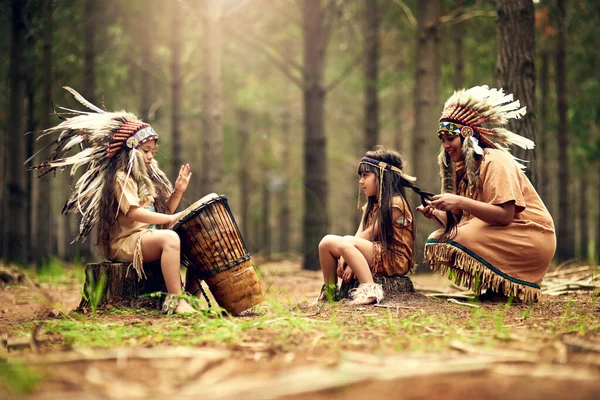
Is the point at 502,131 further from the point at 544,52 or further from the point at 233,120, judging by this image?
the point at 233,120

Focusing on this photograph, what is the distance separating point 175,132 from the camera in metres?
12.4

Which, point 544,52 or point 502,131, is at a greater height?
point 544,52

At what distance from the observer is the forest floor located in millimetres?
2158

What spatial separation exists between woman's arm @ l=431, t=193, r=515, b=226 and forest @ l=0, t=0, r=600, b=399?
757 millimetres

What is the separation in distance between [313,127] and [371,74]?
301cm

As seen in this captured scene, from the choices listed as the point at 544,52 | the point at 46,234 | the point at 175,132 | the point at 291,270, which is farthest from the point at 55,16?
the point at 544,52

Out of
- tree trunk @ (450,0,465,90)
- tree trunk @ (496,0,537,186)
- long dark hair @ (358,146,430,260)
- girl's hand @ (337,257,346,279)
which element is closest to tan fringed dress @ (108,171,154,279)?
girl's hand @ (337,257,346,279)

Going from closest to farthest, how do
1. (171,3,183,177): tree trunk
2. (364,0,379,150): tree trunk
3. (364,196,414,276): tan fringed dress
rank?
(364,196,414,276): tan fringed dress → (171,3,183,177): tree trunk → (364,0,379,150): tree trunk

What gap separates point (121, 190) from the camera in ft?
15.3

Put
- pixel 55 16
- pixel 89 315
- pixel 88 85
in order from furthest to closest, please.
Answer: pixel 55 16 < pixel 88 85 < pixel 89 315

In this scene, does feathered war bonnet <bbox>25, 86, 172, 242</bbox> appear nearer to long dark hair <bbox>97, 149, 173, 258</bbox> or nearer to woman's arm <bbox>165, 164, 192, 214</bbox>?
long dark hair <bbox>97, 149, 173, 258</bbox>

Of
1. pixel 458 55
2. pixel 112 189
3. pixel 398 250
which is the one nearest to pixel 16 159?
pixel 112 189

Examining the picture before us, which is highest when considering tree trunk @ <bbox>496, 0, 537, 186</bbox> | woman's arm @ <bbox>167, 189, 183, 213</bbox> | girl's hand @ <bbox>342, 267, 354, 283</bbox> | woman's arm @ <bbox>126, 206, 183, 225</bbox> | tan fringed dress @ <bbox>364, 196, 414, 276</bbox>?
tree trunk @ <bbox>496, 0, 537, 186</bbox>

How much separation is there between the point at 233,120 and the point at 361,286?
60.0 feet
